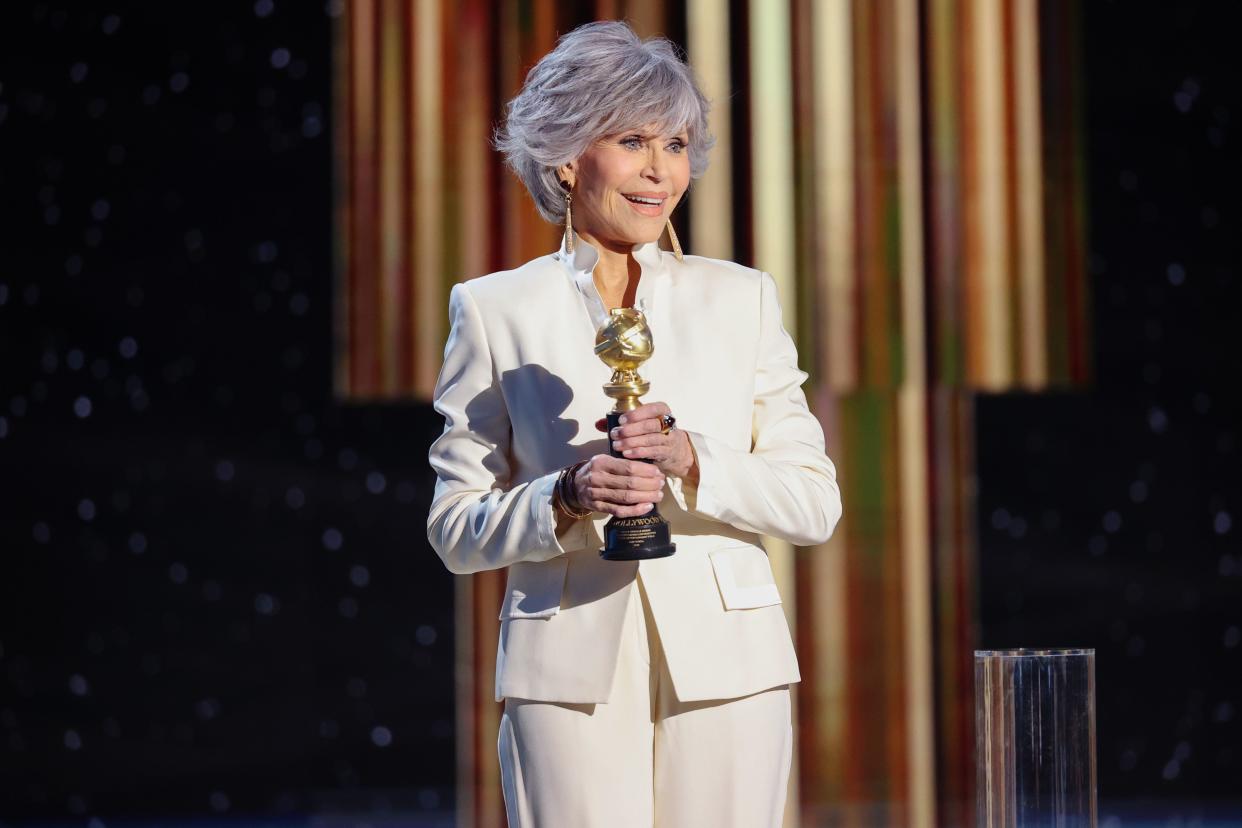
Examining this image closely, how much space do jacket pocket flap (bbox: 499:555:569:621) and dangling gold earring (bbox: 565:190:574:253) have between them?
1.21 feet

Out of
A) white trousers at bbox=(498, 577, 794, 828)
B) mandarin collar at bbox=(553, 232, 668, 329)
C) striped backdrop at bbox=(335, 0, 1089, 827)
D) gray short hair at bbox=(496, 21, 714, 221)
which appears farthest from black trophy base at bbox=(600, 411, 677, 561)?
striped backdrop at bbox=(335, 0, 1089, 827)

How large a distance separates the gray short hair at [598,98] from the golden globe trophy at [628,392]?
27 cm

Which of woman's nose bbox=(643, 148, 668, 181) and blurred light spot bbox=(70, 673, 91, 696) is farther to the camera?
blurred light spot bbox=(70, 673, 91, 696)

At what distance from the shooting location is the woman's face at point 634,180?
67.1 inches

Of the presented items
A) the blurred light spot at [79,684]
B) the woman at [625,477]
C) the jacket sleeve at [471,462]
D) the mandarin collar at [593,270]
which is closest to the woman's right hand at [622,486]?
the woman at [625,477]

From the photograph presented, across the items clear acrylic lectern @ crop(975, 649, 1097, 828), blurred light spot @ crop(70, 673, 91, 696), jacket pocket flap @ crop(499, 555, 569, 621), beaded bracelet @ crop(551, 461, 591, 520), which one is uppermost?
beaded bracelet @ crop(551, 461, 591, 520)

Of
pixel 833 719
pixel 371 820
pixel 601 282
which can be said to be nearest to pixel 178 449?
pixel 371 820

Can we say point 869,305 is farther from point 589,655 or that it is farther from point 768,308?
point 589,655

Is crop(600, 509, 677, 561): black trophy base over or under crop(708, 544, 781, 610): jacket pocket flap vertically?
over

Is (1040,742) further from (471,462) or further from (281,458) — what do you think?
(281,458)

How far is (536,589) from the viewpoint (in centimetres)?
163

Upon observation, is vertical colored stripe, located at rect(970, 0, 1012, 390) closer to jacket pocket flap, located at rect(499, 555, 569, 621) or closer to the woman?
the woman

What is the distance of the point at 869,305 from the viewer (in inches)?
134

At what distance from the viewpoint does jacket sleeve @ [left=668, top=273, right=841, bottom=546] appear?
155cm
